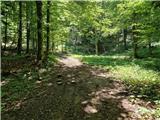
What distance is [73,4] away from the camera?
25141mm

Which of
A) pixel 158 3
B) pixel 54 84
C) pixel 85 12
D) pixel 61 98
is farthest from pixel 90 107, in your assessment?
pixel 85 12

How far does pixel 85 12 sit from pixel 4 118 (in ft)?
51.0

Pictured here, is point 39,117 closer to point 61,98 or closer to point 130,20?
point 61,98

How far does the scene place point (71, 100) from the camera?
12.1 m

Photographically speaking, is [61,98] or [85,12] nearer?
[61,98]

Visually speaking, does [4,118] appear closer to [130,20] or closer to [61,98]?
[61,98]

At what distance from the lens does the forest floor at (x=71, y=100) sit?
417 inches

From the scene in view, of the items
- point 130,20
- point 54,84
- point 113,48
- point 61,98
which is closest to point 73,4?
point 130,20

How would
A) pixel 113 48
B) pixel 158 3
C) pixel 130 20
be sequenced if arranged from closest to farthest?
pixel 158 3 → pixel 130 20 → pixel 113 48

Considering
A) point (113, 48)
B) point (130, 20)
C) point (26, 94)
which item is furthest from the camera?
point (113, 48)

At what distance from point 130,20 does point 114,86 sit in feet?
60.0

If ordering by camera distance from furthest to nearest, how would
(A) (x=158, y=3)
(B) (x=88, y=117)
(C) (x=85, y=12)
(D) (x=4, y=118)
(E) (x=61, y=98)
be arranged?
(C) (x=85, y=12)
(A) (x=158, y=3)
(E) (x=61, y=98)
(D) (x=4, y=118)
(B) (x=88, y=117)

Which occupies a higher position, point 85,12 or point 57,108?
point 85,12

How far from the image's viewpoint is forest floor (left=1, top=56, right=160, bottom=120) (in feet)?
34.8
